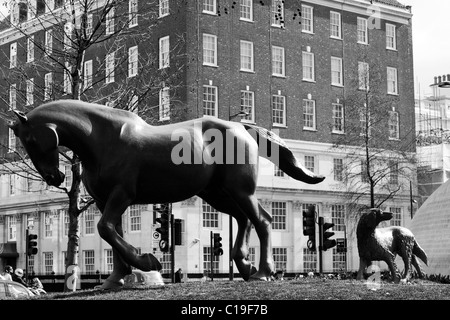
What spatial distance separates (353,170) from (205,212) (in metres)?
10.8

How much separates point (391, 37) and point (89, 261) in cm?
2665

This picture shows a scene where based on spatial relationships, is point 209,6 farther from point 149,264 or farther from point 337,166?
point 149,264

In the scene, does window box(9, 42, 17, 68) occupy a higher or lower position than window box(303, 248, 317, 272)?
higher

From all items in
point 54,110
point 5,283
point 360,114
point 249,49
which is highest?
point 249,49

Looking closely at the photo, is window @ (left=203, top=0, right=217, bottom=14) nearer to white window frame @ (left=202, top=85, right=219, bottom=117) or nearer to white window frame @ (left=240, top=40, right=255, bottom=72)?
white window frame @ (left=240, top=40, right=255, bottom=72)

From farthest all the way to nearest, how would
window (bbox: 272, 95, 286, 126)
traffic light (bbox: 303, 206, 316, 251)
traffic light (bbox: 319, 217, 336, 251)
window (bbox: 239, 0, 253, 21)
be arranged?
window (bbox: 272, 95, 286, 126)
window (bbox: 239, 0, 253, 21)
traffic light (bbox: 319, 217, 336, 251)
traffic light (bbox: 303, 206, 316, 251)

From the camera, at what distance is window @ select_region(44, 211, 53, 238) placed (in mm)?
61625

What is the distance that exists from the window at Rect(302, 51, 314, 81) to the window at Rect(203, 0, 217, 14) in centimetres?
793

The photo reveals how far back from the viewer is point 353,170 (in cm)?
5844

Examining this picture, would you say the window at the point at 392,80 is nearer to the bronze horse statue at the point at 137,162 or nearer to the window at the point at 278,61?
the window at the point at 278,61

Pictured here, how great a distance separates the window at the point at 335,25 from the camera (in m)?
62.0

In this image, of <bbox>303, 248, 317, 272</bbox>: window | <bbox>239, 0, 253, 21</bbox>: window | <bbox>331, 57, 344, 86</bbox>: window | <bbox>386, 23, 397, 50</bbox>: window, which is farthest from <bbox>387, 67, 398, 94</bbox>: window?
<bbox>303, 248, 317, 272</bbox>: window
